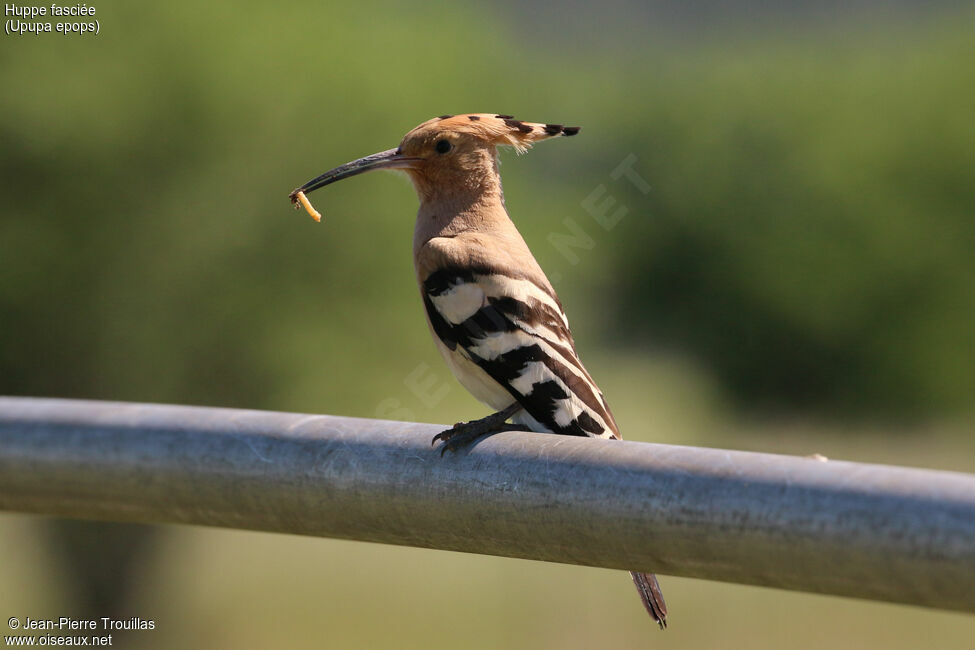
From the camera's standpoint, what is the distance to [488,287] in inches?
92.5

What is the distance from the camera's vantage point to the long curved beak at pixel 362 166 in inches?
98.3

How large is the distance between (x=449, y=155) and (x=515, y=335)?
544 mm

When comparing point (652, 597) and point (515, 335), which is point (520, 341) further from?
point (652, 597)

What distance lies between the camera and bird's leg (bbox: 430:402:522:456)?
1.47 m

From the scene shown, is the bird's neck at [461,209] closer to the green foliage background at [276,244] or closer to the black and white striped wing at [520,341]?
the black and white striped wing at [520,341]

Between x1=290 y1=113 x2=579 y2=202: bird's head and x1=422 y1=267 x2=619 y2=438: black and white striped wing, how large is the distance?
30 centimetres

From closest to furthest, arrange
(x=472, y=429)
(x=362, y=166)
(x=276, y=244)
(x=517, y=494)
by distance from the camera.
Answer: (x=517, y=494)
(x=472, y=429)
(x=362, y=166)
(x=276, y=244)

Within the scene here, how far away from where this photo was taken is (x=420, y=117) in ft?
24.4

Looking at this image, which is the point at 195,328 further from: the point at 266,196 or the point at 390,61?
the point at 390,61

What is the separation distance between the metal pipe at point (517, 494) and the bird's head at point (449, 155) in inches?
43.2

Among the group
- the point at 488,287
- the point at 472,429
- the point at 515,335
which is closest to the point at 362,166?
the point at 488,287

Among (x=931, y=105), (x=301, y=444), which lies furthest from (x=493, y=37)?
(x=931, y=105)

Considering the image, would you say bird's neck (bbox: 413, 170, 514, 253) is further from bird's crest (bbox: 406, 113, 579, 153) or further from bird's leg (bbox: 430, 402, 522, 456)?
bird's leg (bbox: 430, 402, 522, 456)

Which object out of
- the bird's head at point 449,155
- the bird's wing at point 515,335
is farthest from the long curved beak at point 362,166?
the bird's wing at point 515,335
